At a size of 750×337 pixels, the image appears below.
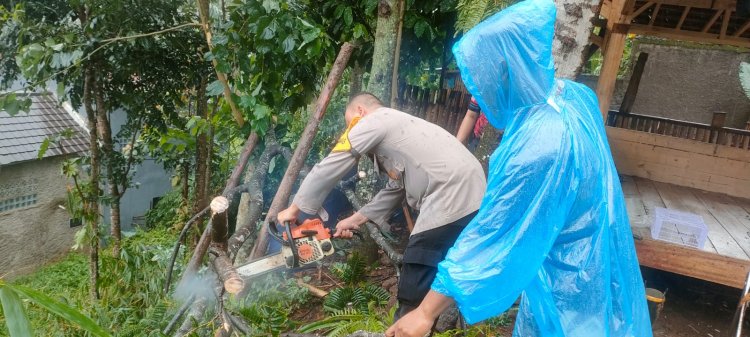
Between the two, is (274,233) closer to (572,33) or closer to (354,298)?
(354,298)

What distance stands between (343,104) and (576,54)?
3382 mm

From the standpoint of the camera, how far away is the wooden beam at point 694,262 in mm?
3100

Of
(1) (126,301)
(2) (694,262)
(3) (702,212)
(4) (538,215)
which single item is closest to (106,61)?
(1) (126,301)

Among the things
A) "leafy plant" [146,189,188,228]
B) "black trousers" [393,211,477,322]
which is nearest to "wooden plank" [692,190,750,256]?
"black trousers" [393,211,477,322]

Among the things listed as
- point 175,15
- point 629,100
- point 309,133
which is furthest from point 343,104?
point 629,100

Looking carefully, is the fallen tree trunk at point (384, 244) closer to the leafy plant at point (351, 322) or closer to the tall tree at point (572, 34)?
the leafy plant at point (351, 322)

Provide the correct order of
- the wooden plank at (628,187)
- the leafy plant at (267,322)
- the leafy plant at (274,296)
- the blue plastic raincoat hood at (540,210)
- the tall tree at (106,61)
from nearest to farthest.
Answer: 1. the blue plastic raincoat hood at (540,210)
2. the leafy plant at (267,322)
3. the leafy plant at (274,296)
4. the wooden plank at (628,187)
5. the tall tree at (106,61)

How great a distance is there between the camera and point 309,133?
4047mm

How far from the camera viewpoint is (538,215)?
4.53 feet

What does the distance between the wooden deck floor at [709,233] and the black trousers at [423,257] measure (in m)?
1.67

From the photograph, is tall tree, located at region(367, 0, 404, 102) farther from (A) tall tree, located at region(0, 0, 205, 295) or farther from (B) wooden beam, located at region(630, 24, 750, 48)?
(B) wooden beam, located at region(630, 24, 750, 48)

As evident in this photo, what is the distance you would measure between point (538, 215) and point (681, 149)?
4.64 meters

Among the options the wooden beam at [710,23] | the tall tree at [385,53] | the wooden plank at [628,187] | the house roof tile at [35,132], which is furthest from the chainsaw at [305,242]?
the house roof tile at [35,132]

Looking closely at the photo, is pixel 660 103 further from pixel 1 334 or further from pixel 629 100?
pixel 1 334
